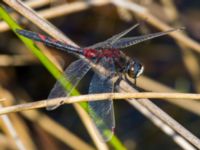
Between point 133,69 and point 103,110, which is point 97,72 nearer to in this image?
point 133,69

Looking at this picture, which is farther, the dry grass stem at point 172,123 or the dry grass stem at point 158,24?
the dry grass stem at point 158,24

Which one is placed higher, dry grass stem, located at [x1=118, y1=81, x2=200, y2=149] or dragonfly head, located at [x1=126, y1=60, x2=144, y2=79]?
dragonfly head, located at [x1=126, y1=60, x2=144, y2=79]

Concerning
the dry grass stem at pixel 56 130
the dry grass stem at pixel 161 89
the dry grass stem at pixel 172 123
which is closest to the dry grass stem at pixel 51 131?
the dry grass stem at pixel 56 130

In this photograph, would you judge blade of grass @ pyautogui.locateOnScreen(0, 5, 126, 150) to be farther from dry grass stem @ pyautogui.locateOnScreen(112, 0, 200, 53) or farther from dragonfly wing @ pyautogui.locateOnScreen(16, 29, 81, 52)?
dry grass stem @ pyautogui.locateOnScreen(112, 0, 200, 53)

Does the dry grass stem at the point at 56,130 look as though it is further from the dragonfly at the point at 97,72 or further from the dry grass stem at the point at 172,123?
the dry grass stem at the point at 172,123

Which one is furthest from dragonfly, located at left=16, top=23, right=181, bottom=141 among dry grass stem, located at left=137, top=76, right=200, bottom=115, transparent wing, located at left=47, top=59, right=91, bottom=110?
dry grass stem, located at left=137, top=76, right=200, bottom=115

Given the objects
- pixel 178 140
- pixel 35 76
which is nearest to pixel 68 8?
pixel 178 140

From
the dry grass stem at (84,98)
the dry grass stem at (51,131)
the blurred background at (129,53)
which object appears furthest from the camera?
the blurred background at (129,53)

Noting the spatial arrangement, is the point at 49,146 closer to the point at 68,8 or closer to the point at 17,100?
the point at 17,100
